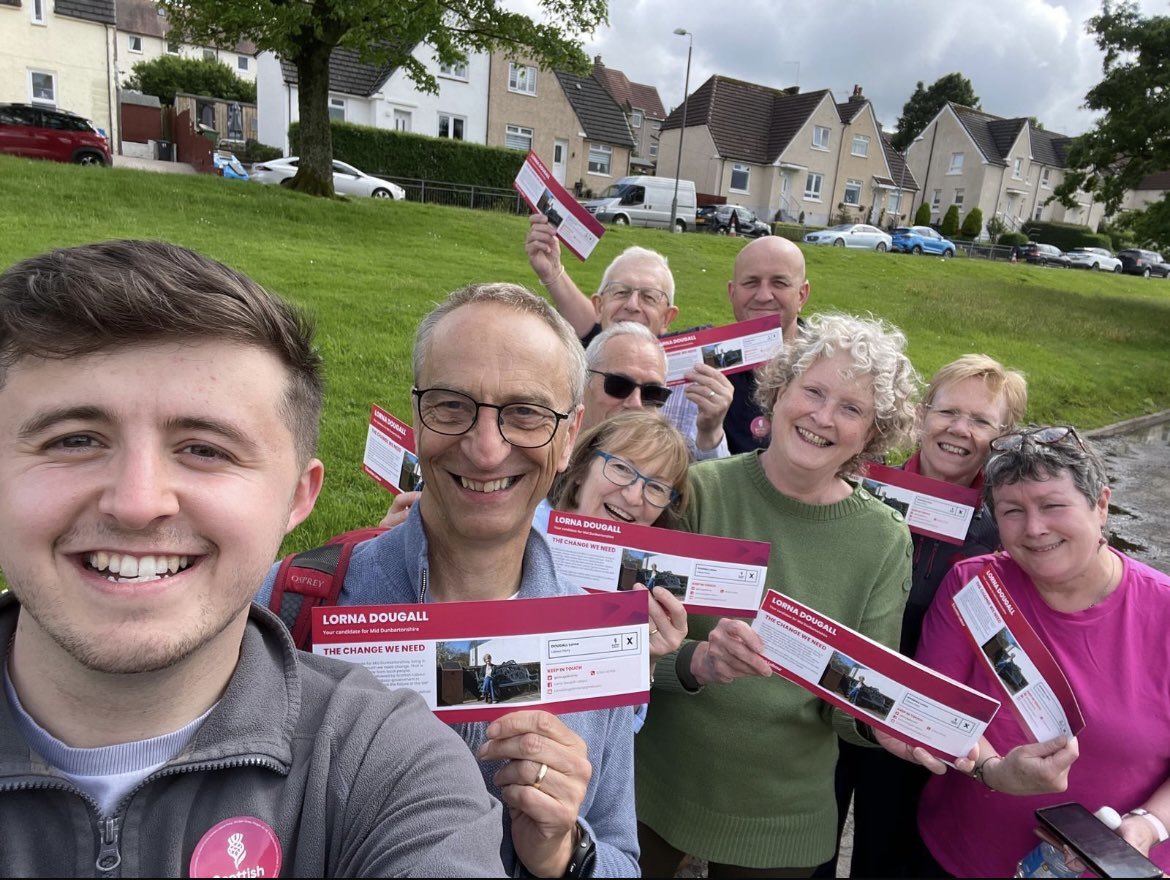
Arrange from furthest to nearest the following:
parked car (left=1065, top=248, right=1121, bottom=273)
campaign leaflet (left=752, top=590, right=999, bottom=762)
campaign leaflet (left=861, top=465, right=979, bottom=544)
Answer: parked car (left=1065, top=248, right=1121, bottom=273) < campaign leaflet (left=861, top=465, right=979, bottom=544) < campaign leaflet (left=752, top=590, right=999, bottom=762)

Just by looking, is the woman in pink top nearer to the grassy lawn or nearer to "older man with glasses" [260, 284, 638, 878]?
"older man with glasses" [260, 284, 638, 878]

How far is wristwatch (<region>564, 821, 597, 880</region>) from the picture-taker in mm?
1658

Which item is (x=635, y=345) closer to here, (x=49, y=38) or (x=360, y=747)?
(x=360, y=747)

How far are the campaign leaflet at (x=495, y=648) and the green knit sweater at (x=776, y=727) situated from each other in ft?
2.46

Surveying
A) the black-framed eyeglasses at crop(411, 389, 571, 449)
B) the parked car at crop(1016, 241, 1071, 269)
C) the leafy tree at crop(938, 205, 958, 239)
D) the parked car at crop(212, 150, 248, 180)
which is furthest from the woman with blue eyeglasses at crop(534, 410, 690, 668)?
the leafy tree at crop(938, 205, 958, 239)

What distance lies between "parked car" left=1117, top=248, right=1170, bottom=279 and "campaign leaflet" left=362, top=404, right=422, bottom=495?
5733 centimetres

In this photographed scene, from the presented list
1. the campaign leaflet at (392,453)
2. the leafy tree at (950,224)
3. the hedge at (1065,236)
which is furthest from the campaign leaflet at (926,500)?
the hedge at (1065,236)

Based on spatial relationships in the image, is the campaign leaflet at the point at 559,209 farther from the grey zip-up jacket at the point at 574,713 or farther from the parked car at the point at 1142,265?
the parked car at the point at 1142,265

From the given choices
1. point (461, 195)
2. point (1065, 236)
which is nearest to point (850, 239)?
point (461, 195)

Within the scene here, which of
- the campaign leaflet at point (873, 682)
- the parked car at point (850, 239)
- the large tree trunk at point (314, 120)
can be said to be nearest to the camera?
the campaign leaflet at point (873, 682)

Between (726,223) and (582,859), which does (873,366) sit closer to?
(582,859)

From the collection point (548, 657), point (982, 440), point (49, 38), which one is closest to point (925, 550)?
point (982, 440)

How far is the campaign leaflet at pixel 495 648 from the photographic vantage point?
5.41ft

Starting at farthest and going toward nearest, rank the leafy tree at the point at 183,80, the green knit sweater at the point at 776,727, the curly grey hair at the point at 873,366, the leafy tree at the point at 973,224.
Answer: the leafy tree at the point at 183,80
the leafy tree at the point at 973,224
the curly grey hair at the point at 873,366
the green knit sweater at the point at 776,727
